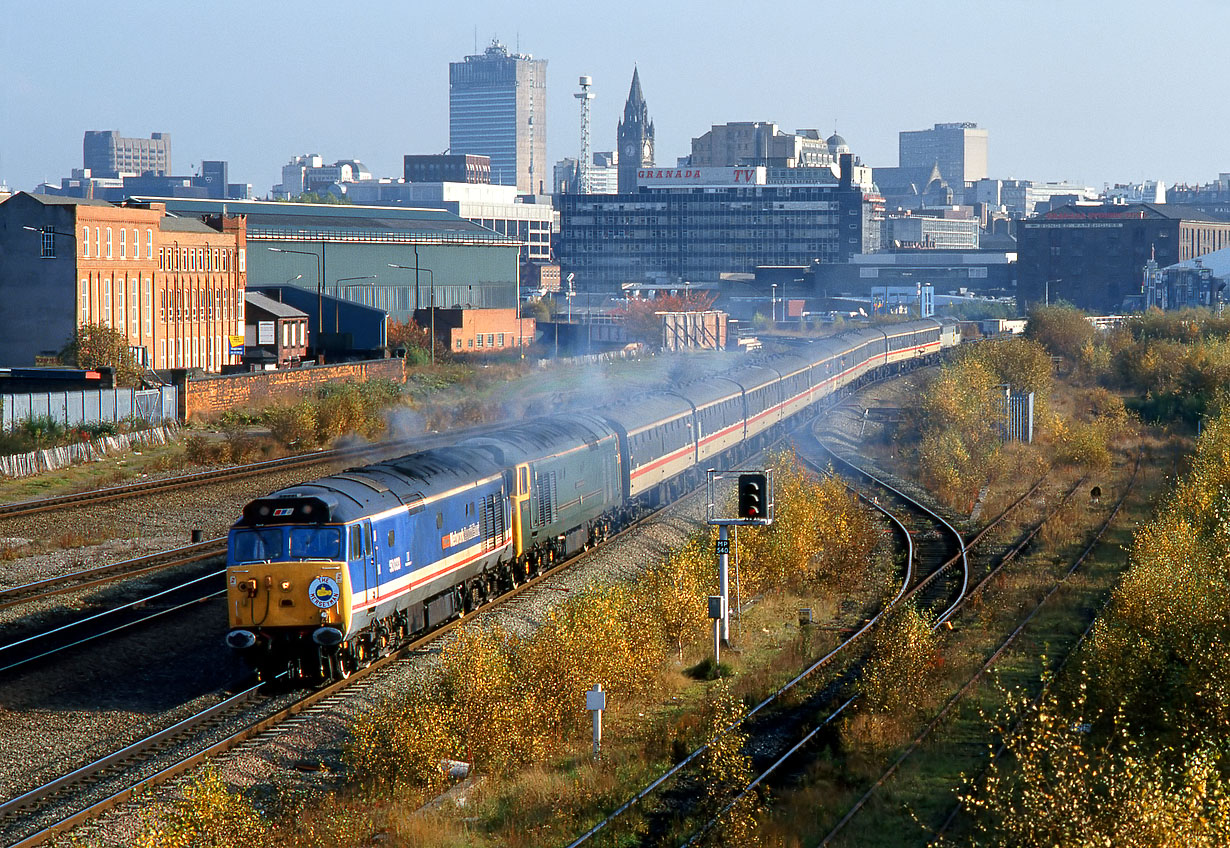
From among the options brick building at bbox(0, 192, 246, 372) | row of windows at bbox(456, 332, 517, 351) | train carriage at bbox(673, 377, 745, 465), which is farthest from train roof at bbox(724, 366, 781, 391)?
row of windows at bbox(456, 332, 517, 351)

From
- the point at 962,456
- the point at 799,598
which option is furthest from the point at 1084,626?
the point at 962,456

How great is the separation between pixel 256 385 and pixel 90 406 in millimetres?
10664

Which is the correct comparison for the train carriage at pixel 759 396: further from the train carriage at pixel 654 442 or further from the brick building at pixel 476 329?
the brick building at pixel 476 329

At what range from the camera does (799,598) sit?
3011cm

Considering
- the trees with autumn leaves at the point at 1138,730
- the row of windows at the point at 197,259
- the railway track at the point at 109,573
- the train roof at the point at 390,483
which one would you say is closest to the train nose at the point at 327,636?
the train roof at the point at 390,483

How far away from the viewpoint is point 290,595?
20.1 metres

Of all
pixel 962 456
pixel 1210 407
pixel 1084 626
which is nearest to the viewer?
pixel 1084 626

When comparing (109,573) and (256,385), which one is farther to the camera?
(256,385)

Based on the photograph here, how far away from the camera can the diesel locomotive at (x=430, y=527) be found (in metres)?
20.1

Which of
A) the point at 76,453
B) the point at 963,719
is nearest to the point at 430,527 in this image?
the point at 963,719

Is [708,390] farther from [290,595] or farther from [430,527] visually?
[290,595]

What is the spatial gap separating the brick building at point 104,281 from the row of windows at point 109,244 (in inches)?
1.9

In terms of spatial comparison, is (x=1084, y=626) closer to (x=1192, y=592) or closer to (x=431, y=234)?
(x=1192, y=592)

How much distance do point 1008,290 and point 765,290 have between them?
31787mm
